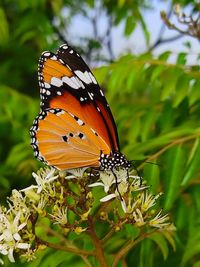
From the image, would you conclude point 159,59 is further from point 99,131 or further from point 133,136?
point 99,131

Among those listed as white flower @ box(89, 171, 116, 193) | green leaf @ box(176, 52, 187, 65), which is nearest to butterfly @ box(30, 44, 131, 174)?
white flower @ box(89, 171, 116, 193)

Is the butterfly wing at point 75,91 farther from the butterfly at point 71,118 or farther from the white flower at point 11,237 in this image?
the white flower at point 11,237

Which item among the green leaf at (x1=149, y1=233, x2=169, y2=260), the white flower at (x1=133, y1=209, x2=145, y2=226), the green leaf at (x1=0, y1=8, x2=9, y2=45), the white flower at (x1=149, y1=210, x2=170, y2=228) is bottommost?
the green leaf at (x1=149, y1=233, x2=169, y2=260)

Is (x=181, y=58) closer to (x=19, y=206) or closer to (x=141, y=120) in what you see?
(x=141, y=120)

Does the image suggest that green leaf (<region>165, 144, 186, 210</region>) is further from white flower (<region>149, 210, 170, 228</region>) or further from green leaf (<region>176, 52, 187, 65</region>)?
green leaf (<region>176, 52, 187, 65</region>)

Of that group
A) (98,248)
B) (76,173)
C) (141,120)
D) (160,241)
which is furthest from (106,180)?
(141,120)

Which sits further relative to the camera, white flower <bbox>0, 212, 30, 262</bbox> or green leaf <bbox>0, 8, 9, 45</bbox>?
green leaf <bbox>0, 8, 9, 45</bbox>
